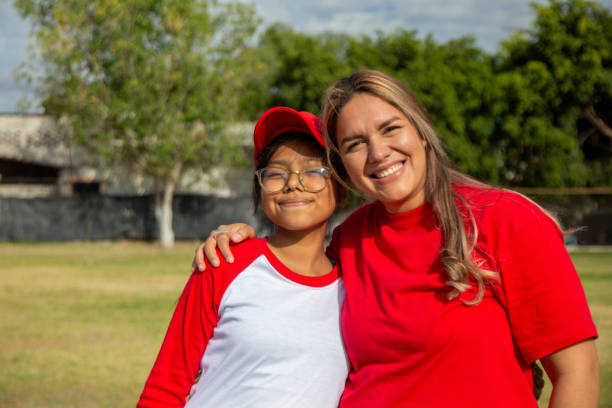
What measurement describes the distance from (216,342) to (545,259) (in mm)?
1053

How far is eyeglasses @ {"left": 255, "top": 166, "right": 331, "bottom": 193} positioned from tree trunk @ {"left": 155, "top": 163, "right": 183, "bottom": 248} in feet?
72.6

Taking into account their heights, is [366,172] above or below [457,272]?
above

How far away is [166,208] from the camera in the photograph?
80.4 feet

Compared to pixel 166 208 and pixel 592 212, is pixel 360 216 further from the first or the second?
pixel 166 208

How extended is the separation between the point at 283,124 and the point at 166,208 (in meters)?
22.8

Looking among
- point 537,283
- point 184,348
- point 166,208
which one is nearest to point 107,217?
point 166,208

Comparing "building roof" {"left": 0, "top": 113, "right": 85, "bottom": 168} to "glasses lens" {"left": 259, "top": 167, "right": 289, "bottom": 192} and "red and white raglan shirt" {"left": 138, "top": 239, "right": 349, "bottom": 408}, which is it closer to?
"glasses lens" {"left": 259, "top": 167, "right": 289, "bottom": 192}

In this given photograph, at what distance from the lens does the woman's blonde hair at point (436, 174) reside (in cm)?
188

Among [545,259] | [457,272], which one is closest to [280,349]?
[457,272]

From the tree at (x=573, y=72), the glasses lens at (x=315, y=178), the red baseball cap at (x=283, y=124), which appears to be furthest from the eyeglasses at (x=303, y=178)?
the tree at (x=573, y=72)

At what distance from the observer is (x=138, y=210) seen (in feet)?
84.8

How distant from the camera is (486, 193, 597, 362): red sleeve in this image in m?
1.76

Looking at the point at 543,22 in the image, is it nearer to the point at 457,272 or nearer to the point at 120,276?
the point at 120,276

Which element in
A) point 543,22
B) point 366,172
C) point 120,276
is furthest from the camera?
point 543,22
